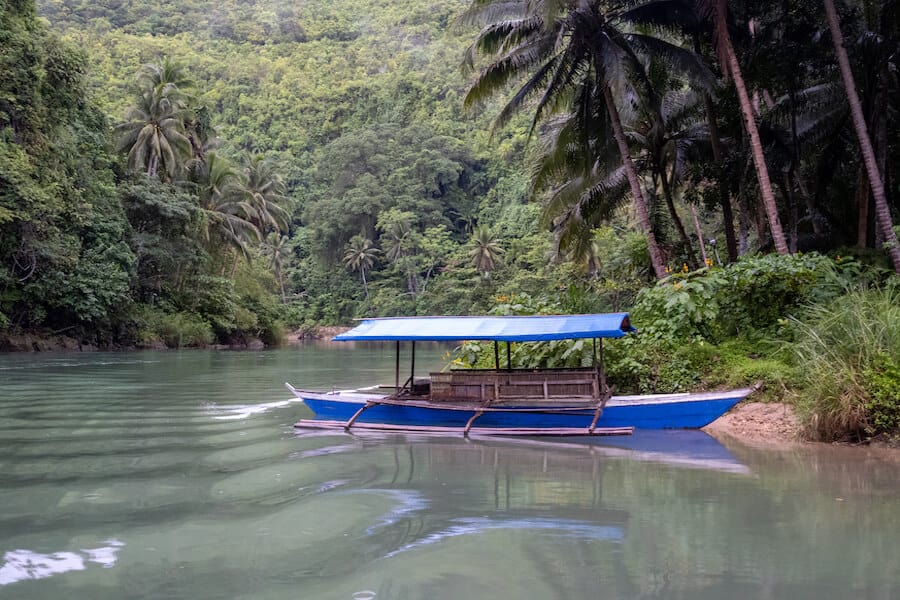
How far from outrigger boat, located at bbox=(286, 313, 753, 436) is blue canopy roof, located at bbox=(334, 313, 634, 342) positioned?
1 cm

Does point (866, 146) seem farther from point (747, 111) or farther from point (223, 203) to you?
point (223, 203)

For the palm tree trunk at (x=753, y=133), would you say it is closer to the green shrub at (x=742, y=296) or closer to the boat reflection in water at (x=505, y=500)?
Answer: the green shrub at (x=742, y=296)

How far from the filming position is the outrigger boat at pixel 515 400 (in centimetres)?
1039

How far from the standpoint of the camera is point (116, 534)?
5559 mm

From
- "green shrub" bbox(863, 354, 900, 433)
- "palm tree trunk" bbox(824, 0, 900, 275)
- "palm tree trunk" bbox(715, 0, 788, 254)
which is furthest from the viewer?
"palm tree trunk" bbox(715, 0, 788, 254)

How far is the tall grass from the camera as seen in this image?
8625mm

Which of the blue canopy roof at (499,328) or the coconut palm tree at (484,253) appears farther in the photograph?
the coconut palm tree at (484,253)

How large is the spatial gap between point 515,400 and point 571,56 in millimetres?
8893

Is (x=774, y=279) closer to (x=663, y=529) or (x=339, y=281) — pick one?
(x=663, y=529)

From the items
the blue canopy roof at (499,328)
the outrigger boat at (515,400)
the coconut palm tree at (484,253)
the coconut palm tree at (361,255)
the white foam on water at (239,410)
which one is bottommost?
the white foam on water at (239,410)

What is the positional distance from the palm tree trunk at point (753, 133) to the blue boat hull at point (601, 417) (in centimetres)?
465

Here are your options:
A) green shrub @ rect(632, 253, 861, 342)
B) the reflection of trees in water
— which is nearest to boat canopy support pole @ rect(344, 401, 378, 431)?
the reflection of trees in water

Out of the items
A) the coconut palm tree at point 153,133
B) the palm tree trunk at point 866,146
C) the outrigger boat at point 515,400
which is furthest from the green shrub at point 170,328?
the palm tree trunk at point 866,146

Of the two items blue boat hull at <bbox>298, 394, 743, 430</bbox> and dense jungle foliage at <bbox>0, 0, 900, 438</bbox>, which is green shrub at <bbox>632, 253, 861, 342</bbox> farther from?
blue boat hull at <bbox>298, 394, 743, 430</bbox>
